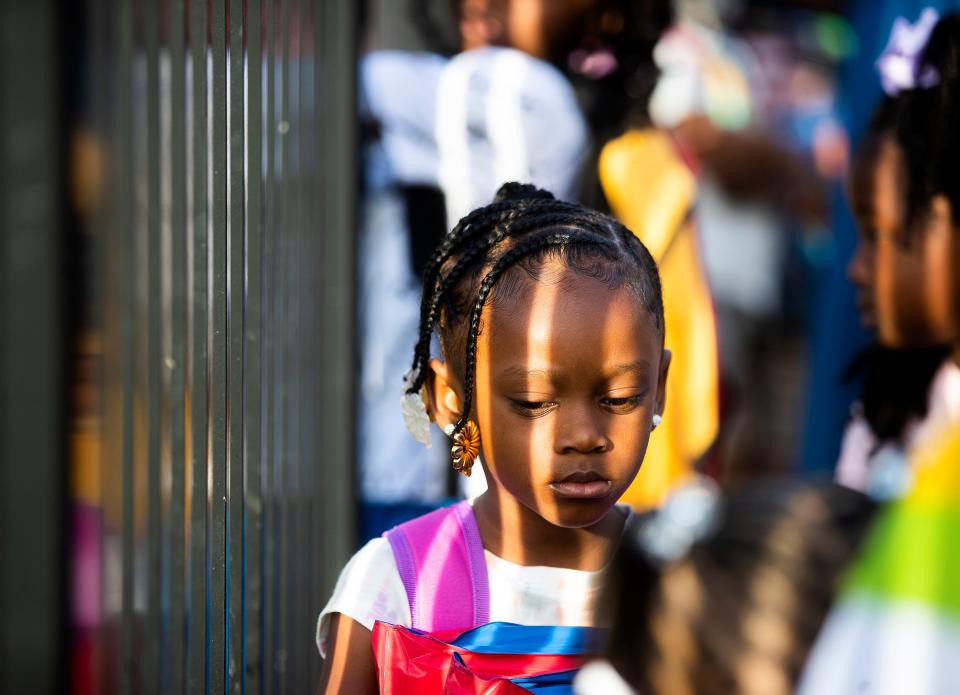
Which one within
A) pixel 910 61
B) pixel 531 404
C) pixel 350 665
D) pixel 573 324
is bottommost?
pixel 350 665

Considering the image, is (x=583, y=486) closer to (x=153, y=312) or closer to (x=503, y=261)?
(x=503, y=261)

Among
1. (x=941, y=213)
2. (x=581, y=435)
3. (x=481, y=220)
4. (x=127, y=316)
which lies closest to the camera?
(x=581, y=435)

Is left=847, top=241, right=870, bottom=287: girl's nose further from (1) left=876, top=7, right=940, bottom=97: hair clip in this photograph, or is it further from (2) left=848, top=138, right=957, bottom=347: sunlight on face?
(1) left=876, top=7, right=940, bottom=97: hair clip

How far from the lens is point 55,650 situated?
2.28 meters

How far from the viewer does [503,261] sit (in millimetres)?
1557

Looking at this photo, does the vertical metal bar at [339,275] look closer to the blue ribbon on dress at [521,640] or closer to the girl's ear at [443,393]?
the girl's ear at [443,393]

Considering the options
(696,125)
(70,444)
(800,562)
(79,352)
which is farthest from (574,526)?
(696,125)

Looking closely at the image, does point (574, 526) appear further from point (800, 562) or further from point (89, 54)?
point (89, 54)

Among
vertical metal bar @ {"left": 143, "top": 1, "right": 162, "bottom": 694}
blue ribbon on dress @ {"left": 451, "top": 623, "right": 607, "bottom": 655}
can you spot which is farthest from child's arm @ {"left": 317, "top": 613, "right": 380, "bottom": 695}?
vertical metal bar @ {"left": 143, "top": 1, "right": 162, "bottom": 694}

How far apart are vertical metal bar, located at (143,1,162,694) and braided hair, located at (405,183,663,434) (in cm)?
40

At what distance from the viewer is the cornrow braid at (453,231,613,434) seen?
5.08ft

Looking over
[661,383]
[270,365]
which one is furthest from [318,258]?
[661,383]

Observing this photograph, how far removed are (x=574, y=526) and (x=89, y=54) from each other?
1.53 metres

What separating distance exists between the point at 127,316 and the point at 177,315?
490mm
